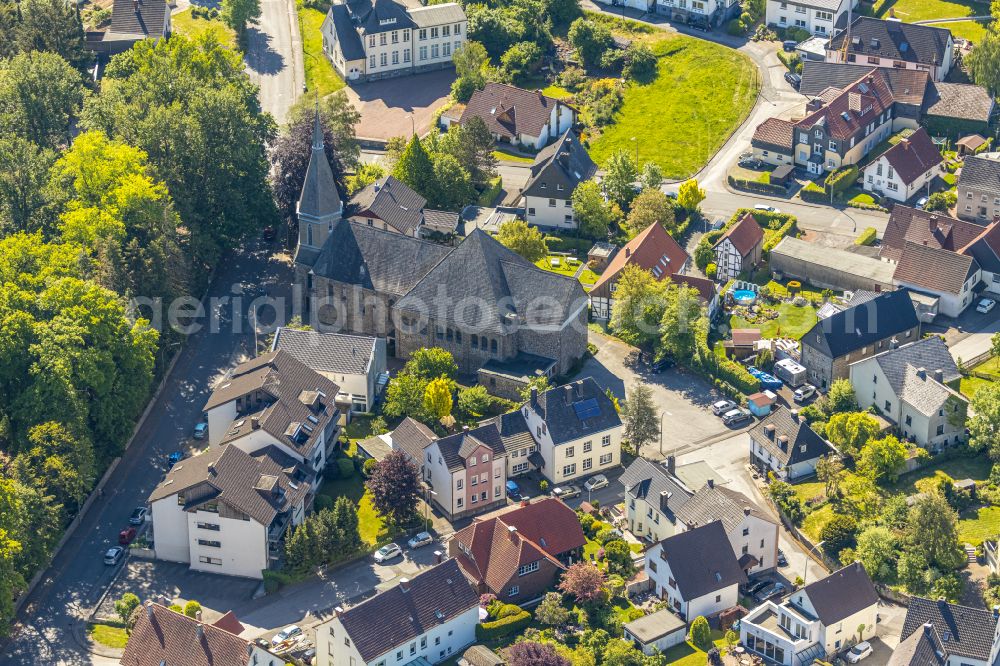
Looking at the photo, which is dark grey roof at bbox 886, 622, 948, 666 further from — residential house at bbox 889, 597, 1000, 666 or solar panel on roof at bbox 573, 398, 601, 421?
solar panel on roof at bbox 573, 398, 601, 421

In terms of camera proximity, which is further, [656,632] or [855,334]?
[855,334]

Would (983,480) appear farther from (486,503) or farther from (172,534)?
(172,534)

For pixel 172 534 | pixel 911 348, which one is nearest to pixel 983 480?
pixel 911 348

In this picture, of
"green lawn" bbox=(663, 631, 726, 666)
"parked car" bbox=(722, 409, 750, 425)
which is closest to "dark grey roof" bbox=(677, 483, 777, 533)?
"green lawn" bbox=(663, 631, 726, 666)

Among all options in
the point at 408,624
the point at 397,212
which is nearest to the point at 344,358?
the point at 397,212

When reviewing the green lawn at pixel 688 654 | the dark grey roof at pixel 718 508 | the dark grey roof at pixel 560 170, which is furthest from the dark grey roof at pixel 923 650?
the dark grey roof at pixel 560 170

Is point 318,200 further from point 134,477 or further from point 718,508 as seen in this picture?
point 718,508

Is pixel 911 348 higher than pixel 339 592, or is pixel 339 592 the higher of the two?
pixel 911 348
